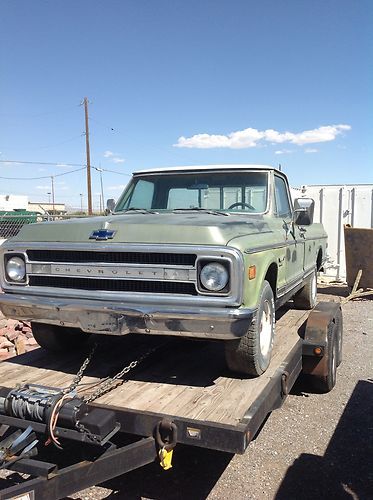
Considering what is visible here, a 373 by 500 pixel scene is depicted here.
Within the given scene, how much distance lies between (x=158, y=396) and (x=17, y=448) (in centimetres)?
90

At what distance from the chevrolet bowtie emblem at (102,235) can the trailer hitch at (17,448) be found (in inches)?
49.9

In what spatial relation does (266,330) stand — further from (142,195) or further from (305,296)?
(305,296)

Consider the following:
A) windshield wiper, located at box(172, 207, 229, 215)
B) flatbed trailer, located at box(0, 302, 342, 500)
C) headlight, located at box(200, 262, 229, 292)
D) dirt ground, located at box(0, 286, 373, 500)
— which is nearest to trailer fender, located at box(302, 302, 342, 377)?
flatbed trailer, located at box(0, 302, 342, 500)

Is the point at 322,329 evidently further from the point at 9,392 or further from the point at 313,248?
the point at 9,392

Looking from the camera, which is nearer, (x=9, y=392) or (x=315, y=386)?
(x=9, y=392)

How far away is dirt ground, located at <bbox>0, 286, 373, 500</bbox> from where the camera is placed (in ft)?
10.6

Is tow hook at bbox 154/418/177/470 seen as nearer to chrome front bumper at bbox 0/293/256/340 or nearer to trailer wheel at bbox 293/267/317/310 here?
chrome front bumper at bbox 0/293/256/340

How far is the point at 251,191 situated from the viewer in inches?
178

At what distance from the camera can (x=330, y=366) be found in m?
4.69

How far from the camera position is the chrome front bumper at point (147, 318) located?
2.96 m

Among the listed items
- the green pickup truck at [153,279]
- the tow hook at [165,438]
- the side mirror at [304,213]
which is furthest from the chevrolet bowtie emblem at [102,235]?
the side mirror at [304,213]

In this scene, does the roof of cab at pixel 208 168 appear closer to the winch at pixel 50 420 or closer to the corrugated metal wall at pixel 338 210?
the winch at pixel 50 420

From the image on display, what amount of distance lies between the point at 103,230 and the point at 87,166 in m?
30.8

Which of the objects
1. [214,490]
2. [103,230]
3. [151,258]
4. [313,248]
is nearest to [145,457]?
[214,490]
